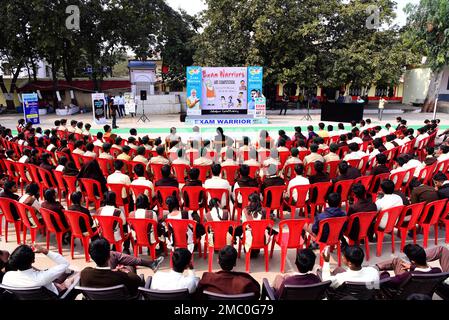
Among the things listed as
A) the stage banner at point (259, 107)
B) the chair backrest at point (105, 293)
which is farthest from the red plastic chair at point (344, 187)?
the stage banner at point (259, 107)

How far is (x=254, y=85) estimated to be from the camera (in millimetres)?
18203

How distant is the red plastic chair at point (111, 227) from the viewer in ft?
15.1

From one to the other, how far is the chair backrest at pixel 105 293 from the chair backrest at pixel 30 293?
0.31 metres

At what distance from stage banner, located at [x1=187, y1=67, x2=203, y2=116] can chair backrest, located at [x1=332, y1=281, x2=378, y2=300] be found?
15.5 m

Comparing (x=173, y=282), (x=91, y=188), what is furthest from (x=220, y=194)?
(x=173, y=282)

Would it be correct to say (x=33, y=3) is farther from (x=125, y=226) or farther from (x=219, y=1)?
(x=125, y=226)

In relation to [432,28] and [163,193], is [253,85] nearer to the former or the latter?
[432,28]

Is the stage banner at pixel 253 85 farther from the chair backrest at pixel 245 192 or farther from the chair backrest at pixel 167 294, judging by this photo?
the chair backrest at pixel 167 294

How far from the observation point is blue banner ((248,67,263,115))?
59.1 feet

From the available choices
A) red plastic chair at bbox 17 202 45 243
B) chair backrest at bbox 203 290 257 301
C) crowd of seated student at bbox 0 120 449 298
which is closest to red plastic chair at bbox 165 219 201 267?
crowd of seated student at bbox 0 120 449 298

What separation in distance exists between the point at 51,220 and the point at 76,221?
432 millimetres

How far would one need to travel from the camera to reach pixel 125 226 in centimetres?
505

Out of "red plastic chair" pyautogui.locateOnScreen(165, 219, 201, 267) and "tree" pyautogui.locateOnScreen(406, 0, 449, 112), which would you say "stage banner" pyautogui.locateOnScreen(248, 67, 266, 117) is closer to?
"tree" pyautogui.locateOnScreen(406, 0, 449, 112)
